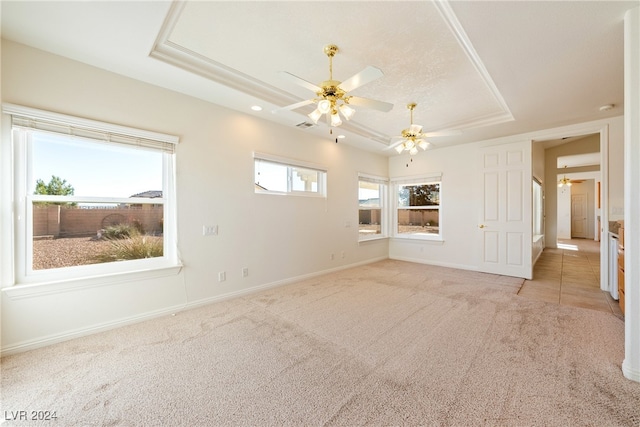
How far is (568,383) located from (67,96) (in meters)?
4.88

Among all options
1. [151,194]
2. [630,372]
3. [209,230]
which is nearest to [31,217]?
[151,194]

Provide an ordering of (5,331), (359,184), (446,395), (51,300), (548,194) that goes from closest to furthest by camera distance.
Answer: (446,395) → (5,331) → (51,300) → (359,184) → (548,194)

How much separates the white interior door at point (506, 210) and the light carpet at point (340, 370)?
66.7 inches

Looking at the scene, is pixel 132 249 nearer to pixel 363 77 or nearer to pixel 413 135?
pixel 363 77

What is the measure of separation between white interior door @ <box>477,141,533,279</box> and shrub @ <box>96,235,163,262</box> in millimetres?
5653

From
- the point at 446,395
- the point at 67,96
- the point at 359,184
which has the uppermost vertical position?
the point at 67,96

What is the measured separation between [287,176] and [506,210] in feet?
13.7

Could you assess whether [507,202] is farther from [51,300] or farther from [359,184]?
[51,300]

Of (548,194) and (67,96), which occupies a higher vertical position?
(67,96)

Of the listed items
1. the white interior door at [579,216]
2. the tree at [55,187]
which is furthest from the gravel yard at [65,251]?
the white interior door at [579,216]

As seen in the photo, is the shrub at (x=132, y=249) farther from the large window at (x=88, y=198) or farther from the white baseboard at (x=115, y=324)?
the white baseboard at (x=115, y=324)

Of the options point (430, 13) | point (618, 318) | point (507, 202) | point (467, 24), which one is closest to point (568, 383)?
point (618, 318)

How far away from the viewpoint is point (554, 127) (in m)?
4.38

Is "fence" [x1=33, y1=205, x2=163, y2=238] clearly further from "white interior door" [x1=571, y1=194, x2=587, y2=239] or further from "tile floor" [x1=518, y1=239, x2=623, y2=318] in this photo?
"white interior door" [x1=571, y1=194, x2=587, y2=239]
